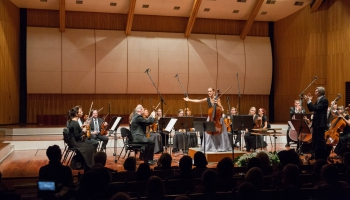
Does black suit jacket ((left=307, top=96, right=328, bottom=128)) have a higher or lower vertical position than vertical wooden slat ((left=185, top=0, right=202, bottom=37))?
lower

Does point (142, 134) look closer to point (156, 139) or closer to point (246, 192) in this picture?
point (156, 139)

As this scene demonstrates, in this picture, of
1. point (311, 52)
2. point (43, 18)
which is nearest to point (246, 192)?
point (311, 52)

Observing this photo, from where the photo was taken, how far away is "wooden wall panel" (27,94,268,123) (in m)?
15.9

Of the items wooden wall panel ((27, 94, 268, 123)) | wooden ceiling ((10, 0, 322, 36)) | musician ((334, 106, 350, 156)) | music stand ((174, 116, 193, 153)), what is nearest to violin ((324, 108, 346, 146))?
musician ((334, 106, 350, 156))

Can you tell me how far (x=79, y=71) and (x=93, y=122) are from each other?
611 centimetres

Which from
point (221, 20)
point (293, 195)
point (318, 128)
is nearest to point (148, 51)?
point (221, 20)

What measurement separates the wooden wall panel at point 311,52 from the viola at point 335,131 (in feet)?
20.1

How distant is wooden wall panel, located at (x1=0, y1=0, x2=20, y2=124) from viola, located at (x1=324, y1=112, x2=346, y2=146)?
1081cm

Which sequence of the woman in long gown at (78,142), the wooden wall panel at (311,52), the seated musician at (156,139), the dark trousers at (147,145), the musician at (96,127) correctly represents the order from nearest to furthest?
1. the woman in long gown at (78,142)
2. the dark trousers at (147,145)
3. the musician at (96,127)
4. the seated musician at (156,139)
5. the wooden wall panel at (311,52)

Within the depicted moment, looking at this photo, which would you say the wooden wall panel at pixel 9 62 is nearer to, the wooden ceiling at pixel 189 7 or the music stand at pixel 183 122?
the wooden ceiling at pixel 189 7

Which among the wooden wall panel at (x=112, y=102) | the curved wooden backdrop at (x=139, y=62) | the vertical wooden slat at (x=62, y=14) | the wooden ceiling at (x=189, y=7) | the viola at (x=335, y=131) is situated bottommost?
the viola at (x=335, y=131)

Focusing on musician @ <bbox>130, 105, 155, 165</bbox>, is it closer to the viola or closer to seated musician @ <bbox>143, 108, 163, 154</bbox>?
seated musician @ <bbox>143, 108, 163, 154</bbox>

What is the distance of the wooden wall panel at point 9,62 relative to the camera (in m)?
13.9

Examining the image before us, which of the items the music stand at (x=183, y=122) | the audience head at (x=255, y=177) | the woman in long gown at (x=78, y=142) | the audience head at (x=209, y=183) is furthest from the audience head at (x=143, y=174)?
the music stand at (x=183, y=122)
